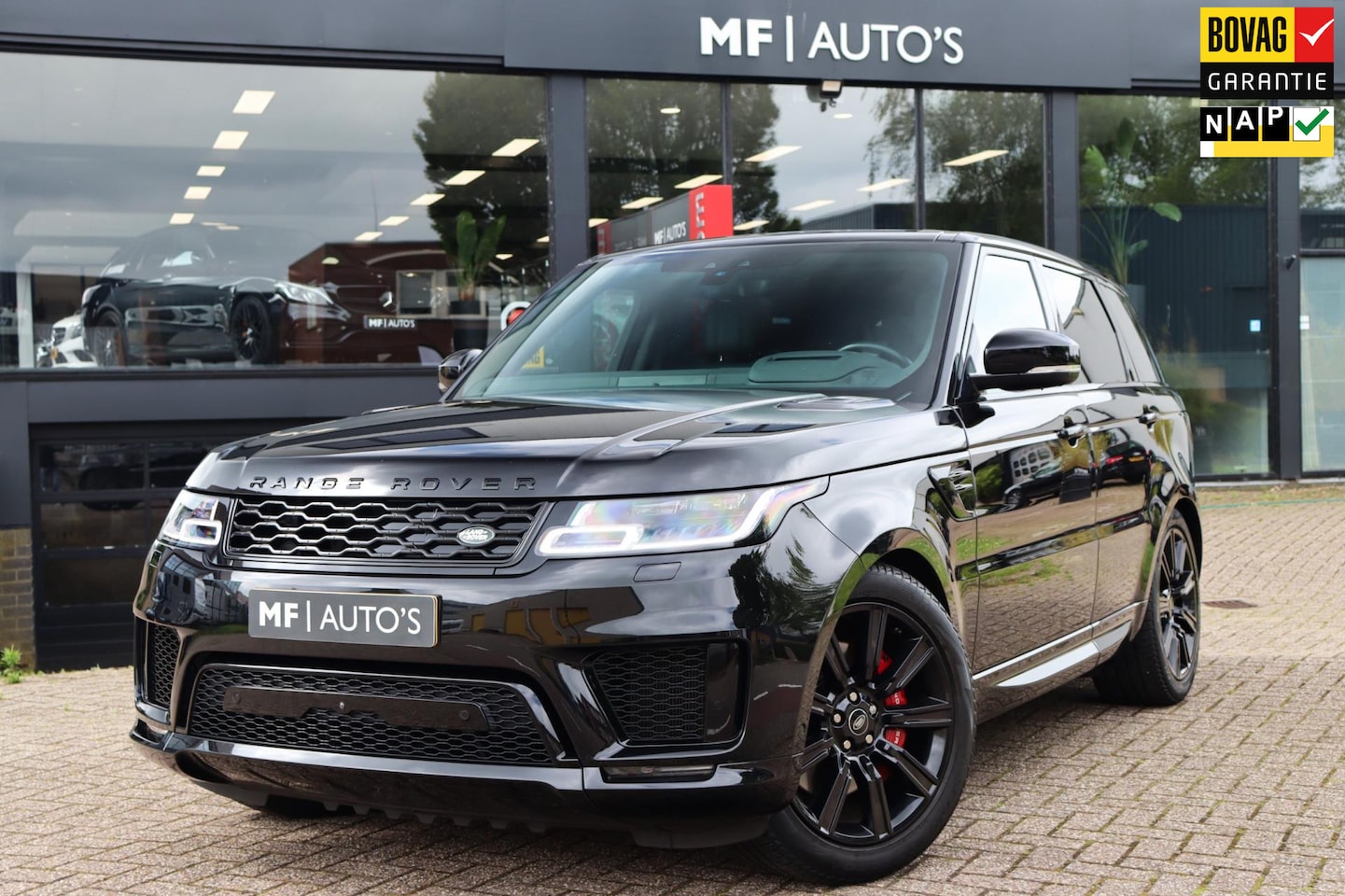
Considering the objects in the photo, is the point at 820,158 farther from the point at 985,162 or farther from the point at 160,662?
the point at 160,662

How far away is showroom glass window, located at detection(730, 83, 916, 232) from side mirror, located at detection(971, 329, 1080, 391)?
9.70 m

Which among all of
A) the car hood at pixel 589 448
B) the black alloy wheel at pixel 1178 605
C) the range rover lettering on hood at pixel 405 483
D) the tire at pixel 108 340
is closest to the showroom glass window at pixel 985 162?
the tire at pixel 108 340

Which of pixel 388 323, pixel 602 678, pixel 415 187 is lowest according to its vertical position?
pixel 602 678

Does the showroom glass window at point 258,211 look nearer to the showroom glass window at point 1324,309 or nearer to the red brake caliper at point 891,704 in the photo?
the showroom glass window at point 1324,309

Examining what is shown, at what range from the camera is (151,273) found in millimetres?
12125

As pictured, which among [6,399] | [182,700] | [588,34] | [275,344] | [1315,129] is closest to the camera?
[182,700]

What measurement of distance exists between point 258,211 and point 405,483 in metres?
9.66

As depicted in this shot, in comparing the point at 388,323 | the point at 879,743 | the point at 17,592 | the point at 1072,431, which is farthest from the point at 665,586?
the point at 388,323

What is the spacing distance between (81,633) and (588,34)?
6.79m

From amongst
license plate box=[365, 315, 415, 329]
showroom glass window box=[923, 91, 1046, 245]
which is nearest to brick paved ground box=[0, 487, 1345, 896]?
license plate box=[365, 315, 415, 329]

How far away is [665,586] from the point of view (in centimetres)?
332

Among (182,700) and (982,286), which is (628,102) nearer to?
(982,286)

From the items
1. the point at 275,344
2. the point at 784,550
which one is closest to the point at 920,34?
the point at 275,344

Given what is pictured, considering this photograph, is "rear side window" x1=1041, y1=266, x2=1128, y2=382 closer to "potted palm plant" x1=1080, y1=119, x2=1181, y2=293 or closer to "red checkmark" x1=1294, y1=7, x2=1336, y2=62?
"potted palm plant" x1=1080, y1=119, x2=1181, y2=293
